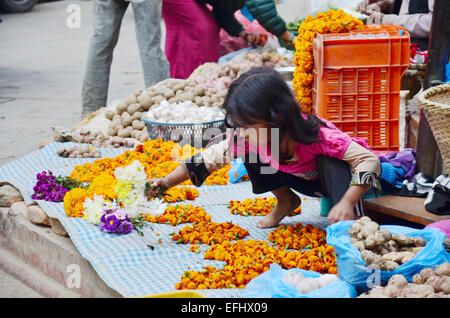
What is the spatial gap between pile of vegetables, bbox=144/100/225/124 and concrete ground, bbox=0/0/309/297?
4.59 ft

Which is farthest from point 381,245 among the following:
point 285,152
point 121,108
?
point 121,108

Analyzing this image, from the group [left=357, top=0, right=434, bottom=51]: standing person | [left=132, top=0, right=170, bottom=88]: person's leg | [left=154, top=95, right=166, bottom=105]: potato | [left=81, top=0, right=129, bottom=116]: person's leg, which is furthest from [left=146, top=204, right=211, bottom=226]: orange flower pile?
[left=357, top=0, right=434, bottom=51]: standing person

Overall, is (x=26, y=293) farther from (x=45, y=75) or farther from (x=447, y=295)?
(x=45, y=75)

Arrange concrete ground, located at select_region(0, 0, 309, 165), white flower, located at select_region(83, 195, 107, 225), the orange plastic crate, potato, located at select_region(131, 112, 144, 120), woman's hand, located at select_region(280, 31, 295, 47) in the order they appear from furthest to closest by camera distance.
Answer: woman's hand, located at select_region(280, 31, 295, 47) → concrete ground, located at select_region(0, 0, 309, 165) → potato, located at select_region(131, 112, 144, 120) → the orange plastic crate → white flower, located at select_region(83, 195, 107, 225)

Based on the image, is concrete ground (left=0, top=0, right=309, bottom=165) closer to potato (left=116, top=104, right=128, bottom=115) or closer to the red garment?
potato (left=116, top=104, right=128, bottom=115)

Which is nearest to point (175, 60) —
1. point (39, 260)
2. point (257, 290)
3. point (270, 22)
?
point (270, 22)

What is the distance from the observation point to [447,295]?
205 cm

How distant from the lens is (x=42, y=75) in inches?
347

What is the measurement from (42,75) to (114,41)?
3.55 m

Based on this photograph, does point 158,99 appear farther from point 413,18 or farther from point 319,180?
point 413,18

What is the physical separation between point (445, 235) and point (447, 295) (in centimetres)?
43

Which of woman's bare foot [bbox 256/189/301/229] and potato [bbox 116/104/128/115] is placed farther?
potato [bbox 116/104/128/115]

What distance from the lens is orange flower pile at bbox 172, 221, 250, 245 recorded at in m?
2.92
